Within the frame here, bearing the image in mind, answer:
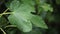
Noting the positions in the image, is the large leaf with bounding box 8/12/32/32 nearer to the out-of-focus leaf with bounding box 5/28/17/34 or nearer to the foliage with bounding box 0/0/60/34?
the foliage with bounding box 0/0/60/34

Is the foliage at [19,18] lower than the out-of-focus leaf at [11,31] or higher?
higher

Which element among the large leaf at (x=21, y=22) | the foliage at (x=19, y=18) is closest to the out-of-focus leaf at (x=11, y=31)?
the foliage at (x=19, y=18)

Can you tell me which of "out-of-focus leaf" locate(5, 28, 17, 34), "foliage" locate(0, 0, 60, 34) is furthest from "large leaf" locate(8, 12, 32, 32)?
"out-of-focus leaf" locate(5, 28, 17, 34)

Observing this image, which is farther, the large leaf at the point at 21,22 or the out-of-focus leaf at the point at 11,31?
the out-of-focus leaf at the point at 11,31

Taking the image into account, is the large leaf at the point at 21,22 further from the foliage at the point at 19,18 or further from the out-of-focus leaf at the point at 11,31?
the out-of-focus leaf at the point at 11,31

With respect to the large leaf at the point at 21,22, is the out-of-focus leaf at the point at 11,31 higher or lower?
lower

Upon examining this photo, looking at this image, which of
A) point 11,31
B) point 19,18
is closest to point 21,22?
point 19,18

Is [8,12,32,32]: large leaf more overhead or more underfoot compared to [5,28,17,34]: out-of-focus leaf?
more overhead

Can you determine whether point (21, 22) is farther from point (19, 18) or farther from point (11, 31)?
point (11, 31)

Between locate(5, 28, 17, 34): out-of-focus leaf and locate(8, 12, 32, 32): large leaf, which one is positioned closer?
locate(8, 12, 32, 32): large leaf
